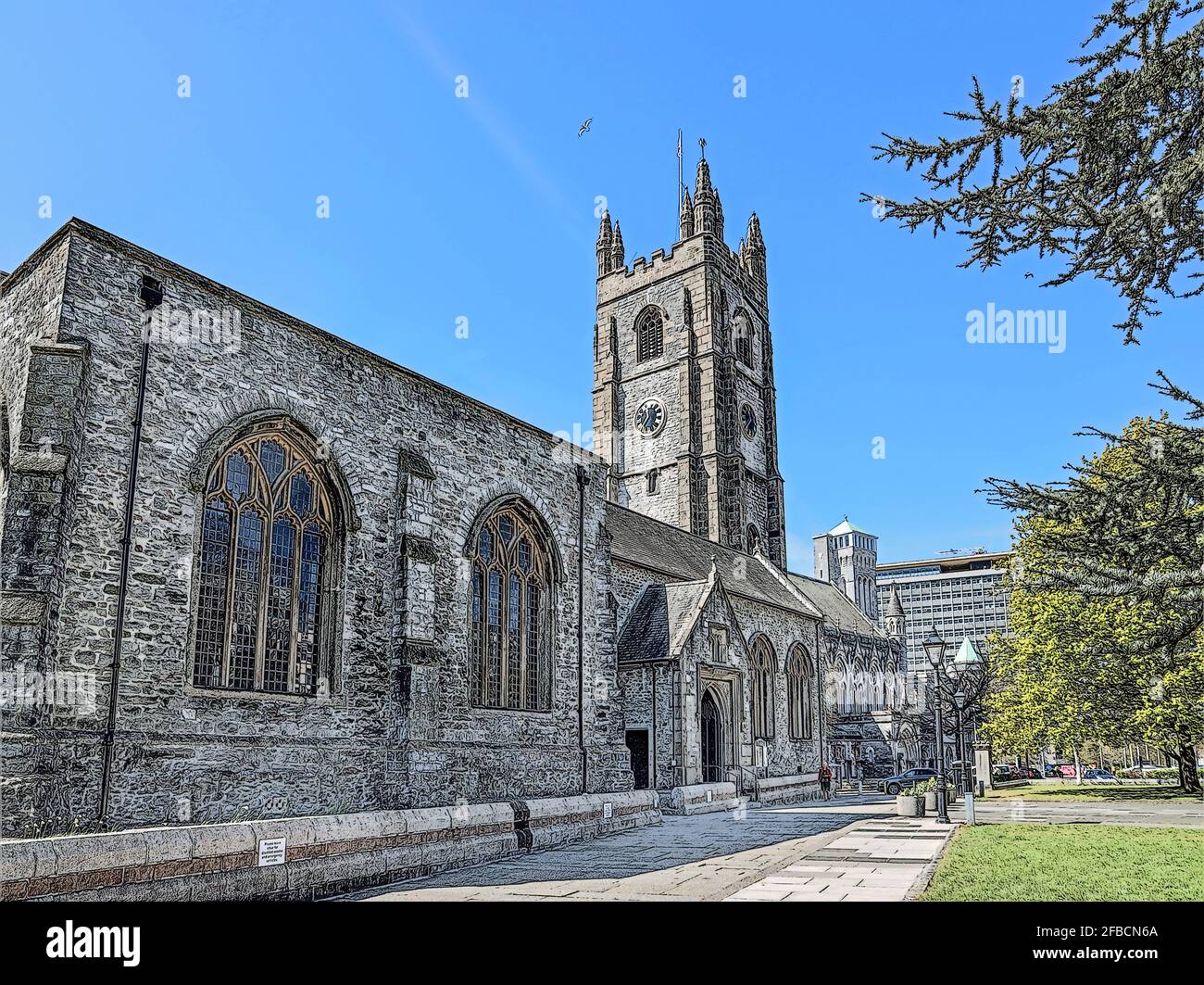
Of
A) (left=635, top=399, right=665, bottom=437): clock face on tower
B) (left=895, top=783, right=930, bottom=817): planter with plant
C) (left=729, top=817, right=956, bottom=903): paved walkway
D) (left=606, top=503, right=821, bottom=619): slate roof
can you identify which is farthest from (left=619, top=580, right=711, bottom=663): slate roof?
(left=635, top=399, right=665, bottom=437): clock face on tower

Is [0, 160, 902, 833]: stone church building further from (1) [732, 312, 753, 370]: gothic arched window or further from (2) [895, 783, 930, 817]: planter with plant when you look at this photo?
(1) [732, 312, 753, 370]: gothic arched window

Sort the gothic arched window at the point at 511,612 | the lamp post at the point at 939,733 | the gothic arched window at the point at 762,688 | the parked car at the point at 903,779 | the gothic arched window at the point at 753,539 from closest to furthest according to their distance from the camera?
the gothic arched window at the point at 511,612 < the lamp post at the point at 939,733 < the gothic arched window at the point at 762,688 < the parked car at the point at 903,779 < the gothic arched window at the point at 753,539

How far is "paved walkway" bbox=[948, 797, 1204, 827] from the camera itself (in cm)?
2270

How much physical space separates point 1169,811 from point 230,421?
90.3 feet

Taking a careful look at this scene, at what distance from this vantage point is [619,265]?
60.8 meters

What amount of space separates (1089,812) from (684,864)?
18.9 m

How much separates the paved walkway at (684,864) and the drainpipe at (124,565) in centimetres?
412

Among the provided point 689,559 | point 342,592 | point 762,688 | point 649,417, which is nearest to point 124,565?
point 342,592

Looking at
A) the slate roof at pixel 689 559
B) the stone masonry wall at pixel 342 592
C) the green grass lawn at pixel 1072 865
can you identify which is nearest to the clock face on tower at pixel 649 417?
the slate roof at pixel 689 559

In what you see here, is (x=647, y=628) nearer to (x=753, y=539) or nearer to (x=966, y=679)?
(x=966, y=679)

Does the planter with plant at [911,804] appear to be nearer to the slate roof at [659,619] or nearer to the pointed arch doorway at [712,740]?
the pointed arch doorway at [712,740]

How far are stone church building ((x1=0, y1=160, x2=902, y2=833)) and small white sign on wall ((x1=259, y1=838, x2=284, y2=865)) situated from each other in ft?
9.41

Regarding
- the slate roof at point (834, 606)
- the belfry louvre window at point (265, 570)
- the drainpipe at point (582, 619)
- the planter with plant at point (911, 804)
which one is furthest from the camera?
the slate roof at point (834, 606)

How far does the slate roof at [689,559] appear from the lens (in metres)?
33.2
